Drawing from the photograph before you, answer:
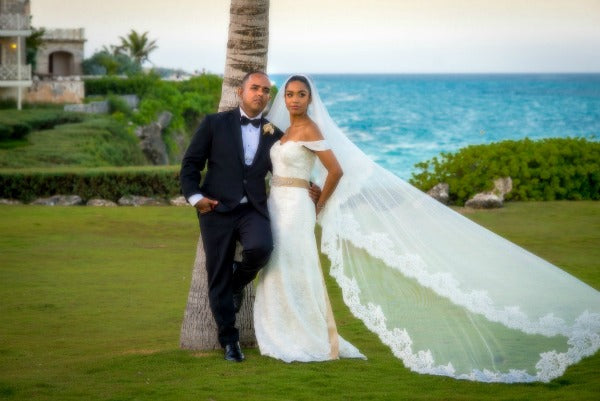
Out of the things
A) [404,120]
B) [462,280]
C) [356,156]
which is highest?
[356,156]

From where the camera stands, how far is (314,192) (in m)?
8.44

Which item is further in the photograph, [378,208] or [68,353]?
[68,353]

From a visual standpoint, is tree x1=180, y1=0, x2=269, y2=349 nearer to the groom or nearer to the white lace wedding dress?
the groom

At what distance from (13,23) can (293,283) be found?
56125 millimetres

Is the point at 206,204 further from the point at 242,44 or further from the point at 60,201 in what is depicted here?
the point at 60,201

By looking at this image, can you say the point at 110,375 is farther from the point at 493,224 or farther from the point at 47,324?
the point at 493,224

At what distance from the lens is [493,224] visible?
20.2m

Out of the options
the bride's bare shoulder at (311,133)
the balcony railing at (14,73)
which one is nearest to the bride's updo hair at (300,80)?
the bride's bare shoulder at (311,133)

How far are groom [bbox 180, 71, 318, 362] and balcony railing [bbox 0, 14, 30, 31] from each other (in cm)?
5539

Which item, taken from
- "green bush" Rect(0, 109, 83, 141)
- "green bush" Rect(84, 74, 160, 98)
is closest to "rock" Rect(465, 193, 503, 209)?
"green bush" Rect(0, 109, 83, 141)

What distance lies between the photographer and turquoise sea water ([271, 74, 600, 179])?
8750 cm

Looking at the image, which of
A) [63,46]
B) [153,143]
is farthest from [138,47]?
[153,143]

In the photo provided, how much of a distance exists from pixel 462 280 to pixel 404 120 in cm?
10370

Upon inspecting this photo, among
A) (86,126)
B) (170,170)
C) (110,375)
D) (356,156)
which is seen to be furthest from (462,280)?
(86,126)
